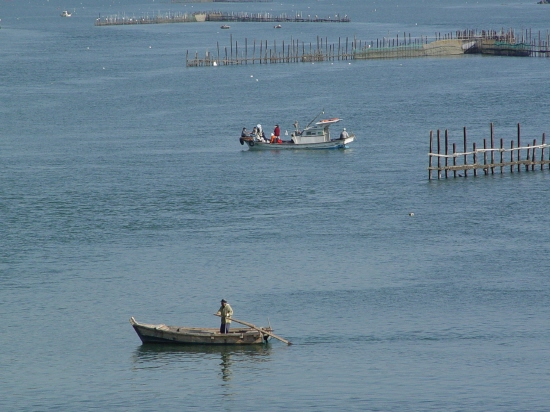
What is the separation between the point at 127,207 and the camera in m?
74.2

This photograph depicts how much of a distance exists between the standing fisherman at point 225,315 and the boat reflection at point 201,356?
3.13 feet

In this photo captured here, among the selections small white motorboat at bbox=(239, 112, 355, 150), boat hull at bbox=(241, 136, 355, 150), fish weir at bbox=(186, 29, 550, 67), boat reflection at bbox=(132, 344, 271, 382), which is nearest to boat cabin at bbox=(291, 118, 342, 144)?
small white motorboat at bbox=(239, 112, 355, 150)

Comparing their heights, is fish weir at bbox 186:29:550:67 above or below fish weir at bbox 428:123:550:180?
above

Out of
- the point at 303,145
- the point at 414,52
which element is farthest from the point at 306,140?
the point at 414,52

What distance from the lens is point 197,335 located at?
46.8 m

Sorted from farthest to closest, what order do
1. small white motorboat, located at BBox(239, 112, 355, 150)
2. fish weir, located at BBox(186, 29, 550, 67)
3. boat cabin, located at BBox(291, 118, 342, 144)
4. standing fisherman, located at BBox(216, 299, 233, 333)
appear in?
1. fish weir, located at BBox(186, 29, 550, 67)
2. boat cabin, located at BBox(291, 118, 342, 144)
3. small white motorboat, located at BBox(239, 112, 355, 150)
4. standing fisherman, located at BBox(216, 299, 233, 333)

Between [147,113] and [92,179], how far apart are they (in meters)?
35.4

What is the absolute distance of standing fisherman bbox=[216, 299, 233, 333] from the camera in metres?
46.3

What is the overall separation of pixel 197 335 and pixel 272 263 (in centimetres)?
1361

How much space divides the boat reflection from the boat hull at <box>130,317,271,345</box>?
11.0 inches

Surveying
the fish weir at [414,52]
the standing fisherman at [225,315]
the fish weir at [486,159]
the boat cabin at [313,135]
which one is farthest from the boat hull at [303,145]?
the fish weir at [414,52]

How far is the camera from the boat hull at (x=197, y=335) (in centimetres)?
4681

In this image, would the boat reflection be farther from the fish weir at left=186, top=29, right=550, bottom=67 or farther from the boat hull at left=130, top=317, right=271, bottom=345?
the fish weir at left=186, top=29, right=550, bottom=67

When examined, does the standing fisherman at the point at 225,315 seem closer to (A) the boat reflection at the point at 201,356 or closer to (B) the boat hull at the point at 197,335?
(B) the boat hull at the point at 197,335
